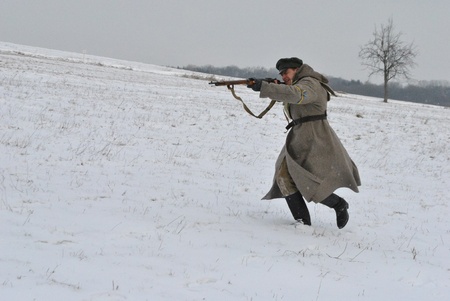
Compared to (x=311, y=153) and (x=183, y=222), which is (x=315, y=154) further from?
(x=183, y=222)

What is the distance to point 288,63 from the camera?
557 centimetres

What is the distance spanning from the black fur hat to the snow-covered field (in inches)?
77.1

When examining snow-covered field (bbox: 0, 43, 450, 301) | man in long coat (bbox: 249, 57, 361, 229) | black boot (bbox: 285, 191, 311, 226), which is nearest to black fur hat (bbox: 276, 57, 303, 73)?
man in long coat (bbox: 249, 57, 361, 229)

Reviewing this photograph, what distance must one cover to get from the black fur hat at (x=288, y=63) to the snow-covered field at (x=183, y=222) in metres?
1.96

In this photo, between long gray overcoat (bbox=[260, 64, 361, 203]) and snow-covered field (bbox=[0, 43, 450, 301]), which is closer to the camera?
snow-covered field (bbox=[0, 43, 450, 301])

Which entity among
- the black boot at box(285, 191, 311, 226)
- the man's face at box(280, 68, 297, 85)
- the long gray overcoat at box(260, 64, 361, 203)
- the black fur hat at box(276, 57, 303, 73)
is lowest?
the black boot at box(285, 191, 311, 226)

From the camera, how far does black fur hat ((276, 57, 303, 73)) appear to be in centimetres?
557

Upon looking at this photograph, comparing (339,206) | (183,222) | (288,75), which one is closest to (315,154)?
(339,206)

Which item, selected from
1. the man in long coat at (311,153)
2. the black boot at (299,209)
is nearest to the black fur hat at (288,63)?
the man in long coat at (311,153)

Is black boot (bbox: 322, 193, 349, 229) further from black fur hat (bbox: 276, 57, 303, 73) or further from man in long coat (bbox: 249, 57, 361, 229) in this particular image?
black fur hat (bbox: 276, 57, 303, 73)

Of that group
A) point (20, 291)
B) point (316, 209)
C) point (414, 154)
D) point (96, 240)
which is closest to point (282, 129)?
point (414, 154)

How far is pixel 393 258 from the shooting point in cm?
514

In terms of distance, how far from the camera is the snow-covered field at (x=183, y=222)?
3.71 m

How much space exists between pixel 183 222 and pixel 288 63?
89.1 inches
